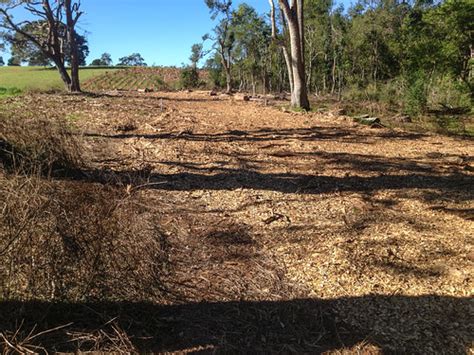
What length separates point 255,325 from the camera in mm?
2576

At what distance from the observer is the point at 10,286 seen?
2.31 metres

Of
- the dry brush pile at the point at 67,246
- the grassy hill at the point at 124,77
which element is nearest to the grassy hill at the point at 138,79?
the grassy hill at the point at 124,77

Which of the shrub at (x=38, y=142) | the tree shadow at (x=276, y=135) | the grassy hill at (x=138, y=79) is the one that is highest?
the grassy hill at (x=138, y=79)

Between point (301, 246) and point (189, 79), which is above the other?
Result: point (189, 79)

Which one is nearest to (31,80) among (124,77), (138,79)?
(138,79)

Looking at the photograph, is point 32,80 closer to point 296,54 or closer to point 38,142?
point 296,54

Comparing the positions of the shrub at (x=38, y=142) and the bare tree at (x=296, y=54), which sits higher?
the bare tree at (x=296, y=54)

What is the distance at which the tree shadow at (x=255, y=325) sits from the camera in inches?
89.0

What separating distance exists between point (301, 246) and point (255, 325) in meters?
1.18

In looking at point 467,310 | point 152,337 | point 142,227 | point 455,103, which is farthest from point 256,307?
point 455,103

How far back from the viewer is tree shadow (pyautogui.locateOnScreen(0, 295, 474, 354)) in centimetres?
226

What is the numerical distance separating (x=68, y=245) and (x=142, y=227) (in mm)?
890

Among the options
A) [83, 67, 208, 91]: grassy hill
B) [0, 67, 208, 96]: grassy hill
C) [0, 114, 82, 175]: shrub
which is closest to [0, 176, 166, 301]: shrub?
[0, 114, 82, 175]: shrub

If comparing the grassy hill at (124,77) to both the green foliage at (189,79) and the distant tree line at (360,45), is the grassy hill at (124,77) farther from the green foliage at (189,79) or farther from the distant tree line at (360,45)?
the distant tree line at (360,45)
